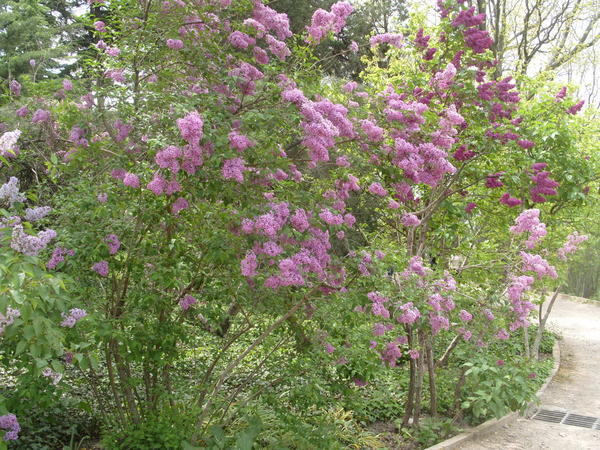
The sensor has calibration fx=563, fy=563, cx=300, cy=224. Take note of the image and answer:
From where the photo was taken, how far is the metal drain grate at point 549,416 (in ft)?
21.2

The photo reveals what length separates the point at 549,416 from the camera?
6613 mm

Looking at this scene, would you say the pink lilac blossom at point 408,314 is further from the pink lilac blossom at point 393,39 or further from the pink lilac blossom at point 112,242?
the pink lilac blossom at point 393,39

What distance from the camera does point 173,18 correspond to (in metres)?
3.74

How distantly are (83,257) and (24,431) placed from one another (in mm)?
1790

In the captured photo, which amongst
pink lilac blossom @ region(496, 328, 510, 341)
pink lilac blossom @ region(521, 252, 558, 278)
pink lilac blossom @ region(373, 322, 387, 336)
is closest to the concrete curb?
pink lilac blossom @ region(496, 328, 510, 341)

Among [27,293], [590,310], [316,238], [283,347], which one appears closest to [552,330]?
[590,310]

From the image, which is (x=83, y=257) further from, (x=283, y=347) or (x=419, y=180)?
(x=419, y=180)

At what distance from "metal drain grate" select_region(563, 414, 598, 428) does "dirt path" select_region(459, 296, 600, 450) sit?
6.1 inches

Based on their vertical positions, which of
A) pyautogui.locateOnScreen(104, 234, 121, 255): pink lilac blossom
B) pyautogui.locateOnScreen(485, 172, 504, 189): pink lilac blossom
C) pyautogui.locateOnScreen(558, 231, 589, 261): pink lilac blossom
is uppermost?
pyautogui.locateOnScreen(485, 172, 504, 189): pink lilac blossom

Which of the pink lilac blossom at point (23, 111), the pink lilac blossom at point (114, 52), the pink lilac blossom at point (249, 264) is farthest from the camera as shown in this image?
the pink lilac blossom at point (23, 111)

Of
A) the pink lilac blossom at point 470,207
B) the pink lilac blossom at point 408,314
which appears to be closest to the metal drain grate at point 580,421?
the pink lilac blossom at point 470,207

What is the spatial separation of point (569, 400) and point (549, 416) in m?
1.03

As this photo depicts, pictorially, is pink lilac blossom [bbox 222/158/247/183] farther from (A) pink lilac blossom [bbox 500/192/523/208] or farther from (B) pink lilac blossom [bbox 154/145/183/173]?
(A) pink lilac blossom [bbox 500/192/523/208]

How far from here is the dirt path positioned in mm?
5562
